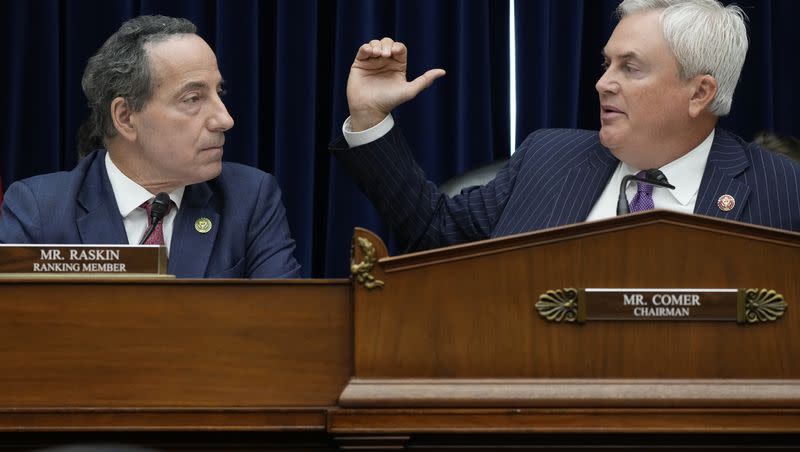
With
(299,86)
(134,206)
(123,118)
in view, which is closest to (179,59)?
(123,118)

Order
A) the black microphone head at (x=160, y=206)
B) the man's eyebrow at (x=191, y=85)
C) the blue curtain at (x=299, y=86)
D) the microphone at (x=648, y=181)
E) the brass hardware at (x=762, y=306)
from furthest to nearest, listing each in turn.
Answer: the blue curtain at (x=299, y=86), the man's eyebrow at (x=191, y=85), the black microphone head at (x=160, y=206), the microphone at (x=648, y=181), the brass hardware at (x=762, y=306)

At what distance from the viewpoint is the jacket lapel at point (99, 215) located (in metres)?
2.59

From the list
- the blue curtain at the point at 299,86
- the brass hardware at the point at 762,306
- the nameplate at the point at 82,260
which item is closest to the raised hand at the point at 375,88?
the nameplate at the point at 82,260

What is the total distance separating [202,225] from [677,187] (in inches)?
38.6

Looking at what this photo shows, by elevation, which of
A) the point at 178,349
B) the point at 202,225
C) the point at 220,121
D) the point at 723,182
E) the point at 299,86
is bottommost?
the point at 178,349

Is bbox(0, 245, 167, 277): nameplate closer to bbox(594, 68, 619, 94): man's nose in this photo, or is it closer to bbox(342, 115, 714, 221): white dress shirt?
bbox(342, 115, 714, 221): white dress shirt

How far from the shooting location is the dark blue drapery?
366cm

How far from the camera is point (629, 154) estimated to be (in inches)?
105

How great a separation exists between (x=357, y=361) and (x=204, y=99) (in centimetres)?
115

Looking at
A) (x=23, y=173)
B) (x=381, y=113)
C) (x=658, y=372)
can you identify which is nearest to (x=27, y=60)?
(x=23, y=173)

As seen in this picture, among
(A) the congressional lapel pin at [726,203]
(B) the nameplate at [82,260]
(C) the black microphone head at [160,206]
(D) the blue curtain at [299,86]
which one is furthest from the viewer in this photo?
(D) the blue curtain at [299,86]

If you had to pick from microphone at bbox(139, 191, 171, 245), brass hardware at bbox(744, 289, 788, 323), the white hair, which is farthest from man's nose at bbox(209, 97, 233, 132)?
brass hardware at bbox(744, 289, 788, 323)

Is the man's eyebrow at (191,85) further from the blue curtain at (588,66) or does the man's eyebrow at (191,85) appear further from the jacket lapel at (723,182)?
the blue curtain at (588,66)

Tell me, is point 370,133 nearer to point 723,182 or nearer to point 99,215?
point 99,215
